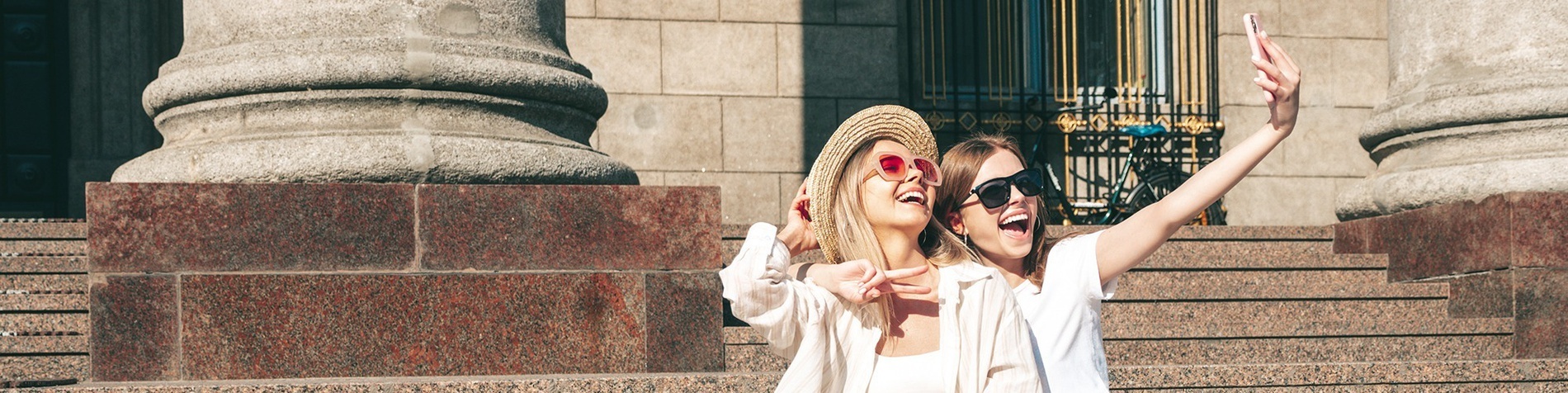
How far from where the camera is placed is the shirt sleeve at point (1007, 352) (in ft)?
10.9

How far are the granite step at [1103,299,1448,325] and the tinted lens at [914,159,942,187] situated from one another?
15.4ft

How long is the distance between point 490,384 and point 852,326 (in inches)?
105

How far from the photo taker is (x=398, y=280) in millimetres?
6172

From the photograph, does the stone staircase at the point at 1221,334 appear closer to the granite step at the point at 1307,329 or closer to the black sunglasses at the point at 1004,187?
the granite step at the point at 1307,329

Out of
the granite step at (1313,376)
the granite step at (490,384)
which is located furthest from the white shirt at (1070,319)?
the granite step at (1313,376)

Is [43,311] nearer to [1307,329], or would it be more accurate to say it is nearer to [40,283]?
[40,283]

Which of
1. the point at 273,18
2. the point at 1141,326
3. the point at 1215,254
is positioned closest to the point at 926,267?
the point at 273,18

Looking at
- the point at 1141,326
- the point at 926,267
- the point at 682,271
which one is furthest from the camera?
the point at 1141,326

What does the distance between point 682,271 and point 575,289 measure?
42 centimetres

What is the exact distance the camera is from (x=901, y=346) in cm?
342

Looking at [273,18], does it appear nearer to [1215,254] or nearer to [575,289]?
[575,289]

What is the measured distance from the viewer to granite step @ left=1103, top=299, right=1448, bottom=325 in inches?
319

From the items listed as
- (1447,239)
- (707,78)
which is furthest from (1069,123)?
(1447,239)

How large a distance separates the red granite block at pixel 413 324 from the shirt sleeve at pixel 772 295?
3005 mm
